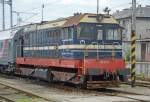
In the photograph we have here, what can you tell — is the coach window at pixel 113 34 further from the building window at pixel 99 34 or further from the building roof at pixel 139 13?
the building roof at pixel 139 13

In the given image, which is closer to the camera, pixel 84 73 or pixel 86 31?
pixel 84 73

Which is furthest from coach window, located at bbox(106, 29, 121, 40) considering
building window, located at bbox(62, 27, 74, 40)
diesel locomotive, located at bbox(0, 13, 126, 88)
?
building window, located at bbox(62, 27, 74, 40)

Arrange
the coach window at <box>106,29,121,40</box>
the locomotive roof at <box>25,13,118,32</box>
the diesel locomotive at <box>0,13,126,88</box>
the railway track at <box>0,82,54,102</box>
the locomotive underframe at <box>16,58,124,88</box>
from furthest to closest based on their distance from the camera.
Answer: the coach window at <box>106,29,121,40</box> < the locomotive roof at <box>25,13,118,32</box> < the diesel locomotive at <box>0,13,126,88</box> < the locomotive underframe at <box>16,58,124,88</box> < the railway track at <box>0,82,54,102</box>

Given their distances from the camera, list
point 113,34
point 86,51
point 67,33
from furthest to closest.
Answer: point 113,34 < point 67,33 < point 86,51

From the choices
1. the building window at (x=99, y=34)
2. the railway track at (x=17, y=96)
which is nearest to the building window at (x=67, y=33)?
the building window at (x=99, y=34)

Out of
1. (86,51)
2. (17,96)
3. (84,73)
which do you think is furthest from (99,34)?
(17,96)

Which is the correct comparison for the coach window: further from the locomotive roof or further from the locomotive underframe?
the locomotive underframe

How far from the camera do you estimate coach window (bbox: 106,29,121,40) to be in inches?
820

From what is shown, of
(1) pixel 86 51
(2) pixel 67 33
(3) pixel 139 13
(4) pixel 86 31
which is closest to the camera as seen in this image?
(1) pixel 86 51

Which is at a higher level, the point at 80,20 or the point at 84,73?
the point at 80,20

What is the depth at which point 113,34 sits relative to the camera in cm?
2098

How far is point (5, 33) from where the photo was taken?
3375cm

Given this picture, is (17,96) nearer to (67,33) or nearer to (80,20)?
(67,33)

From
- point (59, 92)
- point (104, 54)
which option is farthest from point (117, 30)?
point (59, 92)
